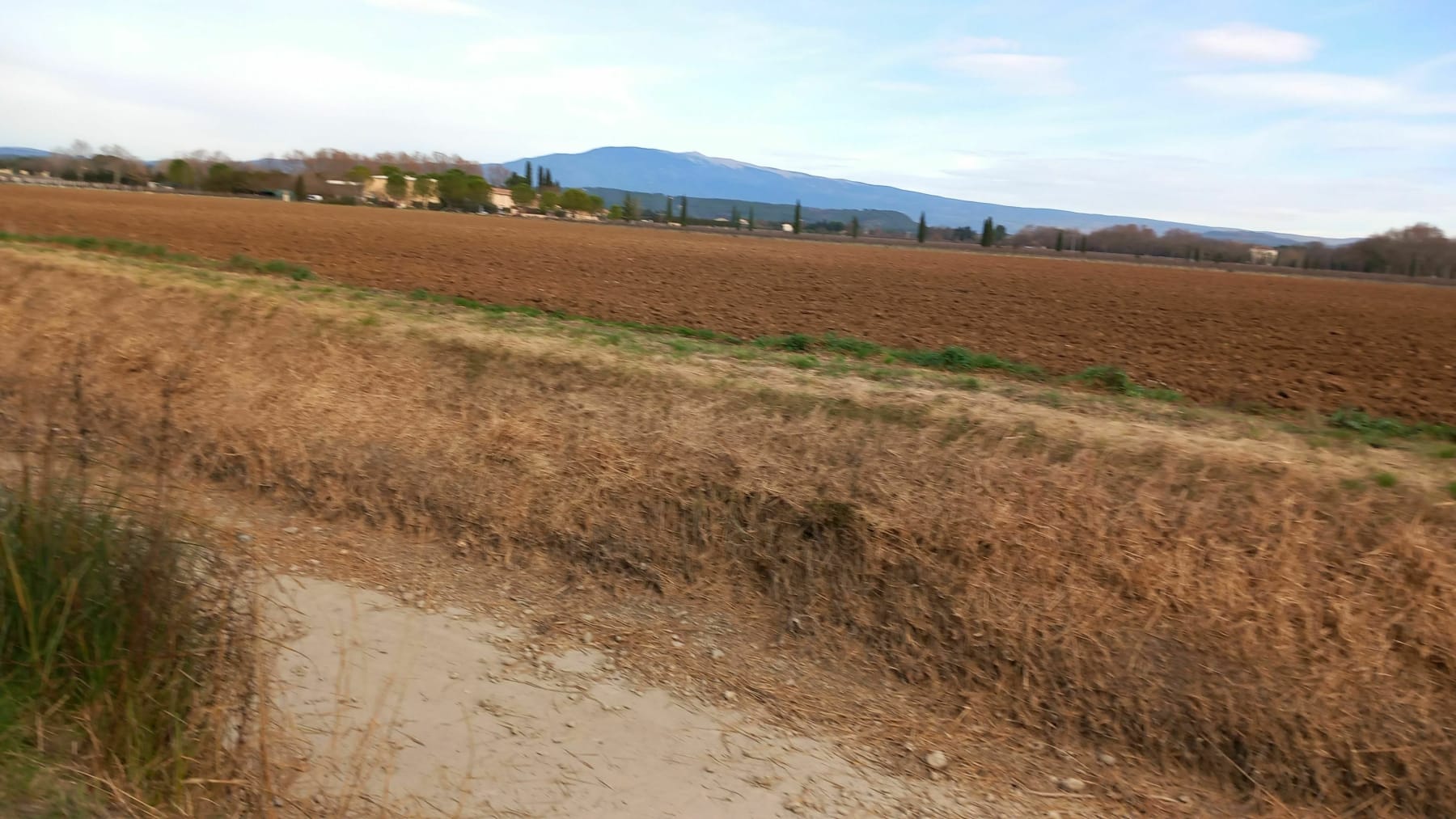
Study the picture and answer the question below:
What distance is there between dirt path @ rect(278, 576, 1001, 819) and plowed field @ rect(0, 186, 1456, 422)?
11839mm

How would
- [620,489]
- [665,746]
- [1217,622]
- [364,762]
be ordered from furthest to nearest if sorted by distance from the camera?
[620,489] < [1217,622] < [665,746] < [364,762]

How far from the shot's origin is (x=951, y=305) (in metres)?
26.2

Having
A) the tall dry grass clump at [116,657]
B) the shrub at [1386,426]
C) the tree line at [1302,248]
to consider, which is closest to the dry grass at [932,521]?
→ the tall dry grass clump at [116,657]

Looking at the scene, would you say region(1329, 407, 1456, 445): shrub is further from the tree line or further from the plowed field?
the tree line

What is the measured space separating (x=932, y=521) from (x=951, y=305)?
20.3 metres

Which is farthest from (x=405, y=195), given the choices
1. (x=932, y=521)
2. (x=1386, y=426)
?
(x=932, y=521)

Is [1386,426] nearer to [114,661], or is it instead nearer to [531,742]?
[531,742]

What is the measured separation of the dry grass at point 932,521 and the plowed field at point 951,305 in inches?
333

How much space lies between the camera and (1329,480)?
745 cm

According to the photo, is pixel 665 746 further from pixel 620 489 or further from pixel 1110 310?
pixel 1110 310

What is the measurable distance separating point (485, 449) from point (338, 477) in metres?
1.33

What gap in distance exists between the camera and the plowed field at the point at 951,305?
668 inches

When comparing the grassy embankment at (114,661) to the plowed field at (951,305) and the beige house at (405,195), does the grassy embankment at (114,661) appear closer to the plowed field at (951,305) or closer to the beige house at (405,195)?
the plowed field at (951,305)

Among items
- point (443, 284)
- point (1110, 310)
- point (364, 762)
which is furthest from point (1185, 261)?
point (364, 762)
